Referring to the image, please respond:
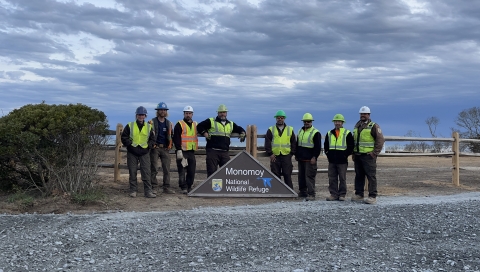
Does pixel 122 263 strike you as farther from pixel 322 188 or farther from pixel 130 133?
pixel 322 188

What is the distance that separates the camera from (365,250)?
22.5 feet

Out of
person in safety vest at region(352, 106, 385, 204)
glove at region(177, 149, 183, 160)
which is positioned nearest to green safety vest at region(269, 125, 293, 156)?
person in safety vest at region(352, 106, 385, 204)

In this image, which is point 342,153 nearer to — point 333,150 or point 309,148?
point 333,150

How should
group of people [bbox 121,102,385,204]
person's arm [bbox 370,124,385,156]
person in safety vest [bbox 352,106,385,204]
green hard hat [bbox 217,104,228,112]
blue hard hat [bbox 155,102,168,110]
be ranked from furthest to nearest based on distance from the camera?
green hard hat [bbox 217,104,228,112]
blue hard hat [bbox 155,102,168,110]
group of people [bbox 121,102,385,204]
person in safety vest [bbox 352,106,385,204]
person's arm [bbox 370,124,385,156]

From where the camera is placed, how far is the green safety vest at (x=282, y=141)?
39.5 feet

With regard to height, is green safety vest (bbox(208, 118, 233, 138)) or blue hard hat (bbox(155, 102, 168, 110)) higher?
blue hard hat (bbox(155, 102, 168, 110))

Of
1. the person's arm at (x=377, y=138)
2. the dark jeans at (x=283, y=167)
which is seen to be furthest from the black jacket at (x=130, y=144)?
the person's arm at (x=377, y=138)

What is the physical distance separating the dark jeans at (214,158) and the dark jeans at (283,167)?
1176 millimetres

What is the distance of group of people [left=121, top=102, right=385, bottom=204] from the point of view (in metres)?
11.2

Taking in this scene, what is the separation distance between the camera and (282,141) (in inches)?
475

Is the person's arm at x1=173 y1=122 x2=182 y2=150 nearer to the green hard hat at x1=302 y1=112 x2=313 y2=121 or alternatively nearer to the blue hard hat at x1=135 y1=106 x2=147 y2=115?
the blue hard hat at x1=135 y1=106 x2=147 y2=115

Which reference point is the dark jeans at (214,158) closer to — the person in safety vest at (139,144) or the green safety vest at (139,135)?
the person in safety vest at (139,144)

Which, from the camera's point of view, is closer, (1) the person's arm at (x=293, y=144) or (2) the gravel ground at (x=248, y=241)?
(2) the gravel ground at (x=248, y=241)

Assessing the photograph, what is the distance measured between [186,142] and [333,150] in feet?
11.1
